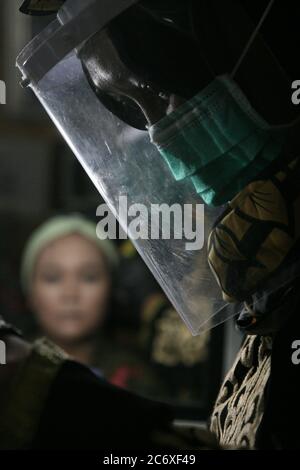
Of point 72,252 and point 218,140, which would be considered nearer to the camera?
point 218,140

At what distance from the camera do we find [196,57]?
50.9 inches

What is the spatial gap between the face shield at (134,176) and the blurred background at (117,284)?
76.7 inches

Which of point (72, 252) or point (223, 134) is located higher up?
point (223, 134)

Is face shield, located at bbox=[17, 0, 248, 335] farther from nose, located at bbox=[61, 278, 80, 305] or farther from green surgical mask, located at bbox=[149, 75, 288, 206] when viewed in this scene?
nose, located at bbox=[61, 278, 80, 305]

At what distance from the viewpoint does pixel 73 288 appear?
395cm

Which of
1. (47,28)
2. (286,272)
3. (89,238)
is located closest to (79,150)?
(47,28)

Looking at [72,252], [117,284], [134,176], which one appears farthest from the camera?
[117,284]

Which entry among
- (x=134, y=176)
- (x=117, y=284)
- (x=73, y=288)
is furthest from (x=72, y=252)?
(x=134, y=176)

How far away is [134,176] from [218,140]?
0.18m

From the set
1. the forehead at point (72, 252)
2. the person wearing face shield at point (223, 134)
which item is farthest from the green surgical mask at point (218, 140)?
the forehead at point (72, 252)

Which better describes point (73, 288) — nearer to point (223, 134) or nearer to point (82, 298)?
point (82, 298)

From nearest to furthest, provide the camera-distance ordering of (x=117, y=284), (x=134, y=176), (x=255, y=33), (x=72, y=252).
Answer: (x=255, y=33)
(x=134, y=176)
(x=72, y=252)
(x=117, y=284)

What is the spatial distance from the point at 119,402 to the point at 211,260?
0.27 m

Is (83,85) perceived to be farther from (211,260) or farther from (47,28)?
(211,260)
